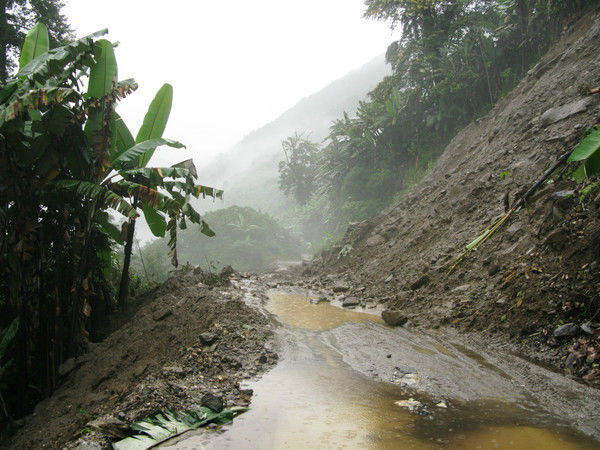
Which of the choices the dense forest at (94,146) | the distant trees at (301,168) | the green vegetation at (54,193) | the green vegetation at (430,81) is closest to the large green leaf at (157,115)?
Answer: the dense forest at (94,146)

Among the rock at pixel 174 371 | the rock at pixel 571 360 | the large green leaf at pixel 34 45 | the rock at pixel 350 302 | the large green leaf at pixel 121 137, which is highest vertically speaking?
the large green leaf at pixel 34 45

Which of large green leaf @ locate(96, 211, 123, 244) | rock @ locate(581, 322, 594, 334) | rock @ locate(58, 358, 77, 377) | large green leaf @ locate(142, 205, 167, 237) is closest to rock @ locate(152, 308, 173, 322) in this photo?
rock @ locate(58, 358, 77, 377)

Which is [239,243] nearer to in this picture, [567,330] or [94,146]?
[94,146]

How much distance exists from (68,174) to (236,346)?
167 inches

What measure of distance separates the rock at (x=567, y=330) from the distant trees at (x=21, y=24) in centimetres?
1079

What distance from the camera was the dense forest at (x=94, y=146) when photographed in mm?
5129

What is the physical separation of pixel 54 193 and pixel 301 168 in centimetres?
2339

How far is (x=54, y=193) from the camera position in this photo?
5.71 m

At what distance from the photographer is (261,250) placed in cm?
2772

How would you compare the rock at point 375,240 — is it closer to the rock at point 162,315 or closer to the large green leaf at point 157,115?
the rock at point 162,315

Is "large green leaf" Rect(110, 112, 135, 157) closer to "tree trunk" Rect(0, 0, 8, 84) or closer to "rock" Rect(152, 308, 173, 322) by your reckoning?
"rock" Rect(152, 308, 173, 322)

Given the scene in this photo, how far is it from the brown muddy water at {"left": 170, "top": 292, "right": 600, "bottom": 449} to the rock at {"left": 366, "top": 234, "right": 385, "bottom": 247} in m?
7.30

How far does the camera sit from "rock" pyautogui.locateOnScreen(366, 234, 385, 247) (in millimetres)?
11242

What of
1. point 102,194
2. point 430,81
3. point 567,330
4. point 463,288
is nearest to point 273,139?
point 430,81
